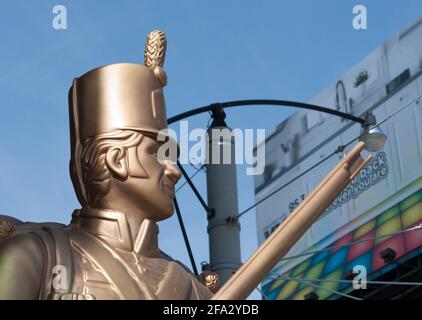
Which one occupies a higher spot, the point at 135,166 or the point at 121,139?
→ the point at 121,139

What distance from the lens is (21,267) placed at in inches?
193

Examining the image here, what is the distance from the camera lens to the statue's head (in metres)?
5.47

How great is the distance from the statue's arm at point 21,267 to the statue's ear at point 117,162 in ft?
2.01

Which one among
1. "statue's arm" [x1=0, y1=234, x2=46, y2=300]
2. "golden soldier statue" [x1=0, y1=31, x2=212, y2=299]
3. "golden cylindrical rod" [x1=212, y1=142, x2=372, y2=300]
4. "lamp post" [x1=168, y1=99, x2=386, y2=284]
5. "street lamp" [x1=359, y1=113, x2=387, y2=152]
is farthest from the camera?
"street lamp" [x1=359, y1=113, x2=387, y2=152]

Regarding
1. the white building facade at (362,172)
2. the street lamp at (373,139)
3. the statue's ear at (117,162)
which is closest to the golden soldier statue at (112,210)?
the statue's ear at (117,162)

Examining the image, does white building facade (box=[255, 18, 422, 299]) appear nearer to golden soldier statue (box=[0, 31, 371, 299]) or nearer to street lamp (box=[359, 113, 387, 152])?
street lamp (box=[359, 113, 387, 152])

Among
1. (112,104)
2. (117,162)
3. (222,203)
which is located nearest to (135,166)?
(117,162)

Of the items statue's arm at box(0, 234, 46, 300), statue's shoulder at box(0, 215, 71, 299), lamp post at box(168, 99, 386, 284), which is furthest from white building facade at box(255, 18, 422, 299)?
statue's arm at box(0, 234, 46, 300)

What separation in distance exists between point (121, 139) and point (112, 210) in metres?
0.42

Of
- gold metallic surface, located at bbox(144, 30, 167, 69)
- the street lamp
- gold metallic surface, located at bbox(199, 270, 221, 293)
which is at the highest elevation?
the street lamp

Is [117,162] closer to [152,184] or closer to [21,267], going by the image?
[152,184]

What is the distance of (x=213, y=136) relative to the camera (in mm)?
8328

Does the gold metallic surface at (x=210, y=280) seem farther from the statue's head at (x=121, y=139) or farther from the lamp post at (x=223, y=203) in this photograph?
the lamp post at (x=223, y=203)

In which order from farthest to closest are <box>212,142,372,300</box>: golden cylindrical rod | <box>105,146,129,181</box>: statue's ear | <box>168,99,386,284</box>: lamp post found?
<box>168,99,386,284</box>: lamp post < <box>105,146,129,181</box>: statue's ear < <box>212,142,372,300</box>: golden cylindrical rod
